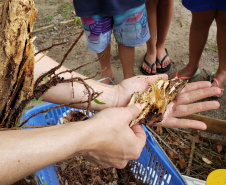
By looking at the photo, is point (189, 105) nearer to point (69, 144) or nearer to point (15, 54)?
point (69, 144)

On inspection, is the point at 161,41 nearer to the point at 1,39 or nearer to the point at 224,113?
the point at 224,113

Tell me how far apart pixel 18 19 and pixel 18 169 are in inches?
23.3

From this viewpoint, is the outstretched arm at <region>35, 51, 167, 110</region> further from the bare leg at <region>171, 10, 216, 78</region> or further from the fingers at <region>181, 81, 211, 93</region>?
the bare leg at <region>171, 10, 216, 78</region>

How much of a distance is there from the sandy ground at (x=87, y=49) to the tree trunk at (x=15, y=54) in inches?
88.8

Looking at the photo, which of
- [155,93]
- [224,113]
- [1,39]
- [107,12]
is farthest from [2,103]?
[224,113]

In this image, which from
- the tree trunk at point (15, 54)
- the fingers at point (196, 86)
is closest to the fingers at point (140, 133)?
the fingers at point (196, 86)

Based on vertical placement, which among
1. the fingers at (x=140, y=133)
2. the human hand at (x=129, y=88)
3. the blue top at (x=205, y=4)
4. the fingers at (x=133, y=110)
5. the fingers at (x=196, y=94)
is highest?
the blue top at (x=205, y=4)

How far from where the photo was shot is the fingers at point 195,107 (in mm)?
1759

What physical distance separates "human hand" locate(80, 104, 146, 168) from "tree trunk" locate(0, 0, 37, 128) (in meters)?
0.38

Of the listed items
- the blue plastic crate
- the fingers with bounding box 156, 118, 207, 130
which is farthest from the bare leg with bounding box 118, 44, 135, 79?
the fingers with bounding box 156, 118, 207, 130

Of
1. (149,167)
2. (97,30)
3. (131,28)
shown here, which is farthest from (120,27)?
(149,167)

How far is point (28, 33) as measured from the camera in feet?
2.98

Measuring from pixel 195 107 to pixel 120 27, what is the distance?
1.16m

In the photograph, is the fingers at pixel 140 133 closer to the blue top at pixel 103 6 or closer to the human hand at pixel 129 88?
the human hand at pixel 129 88
